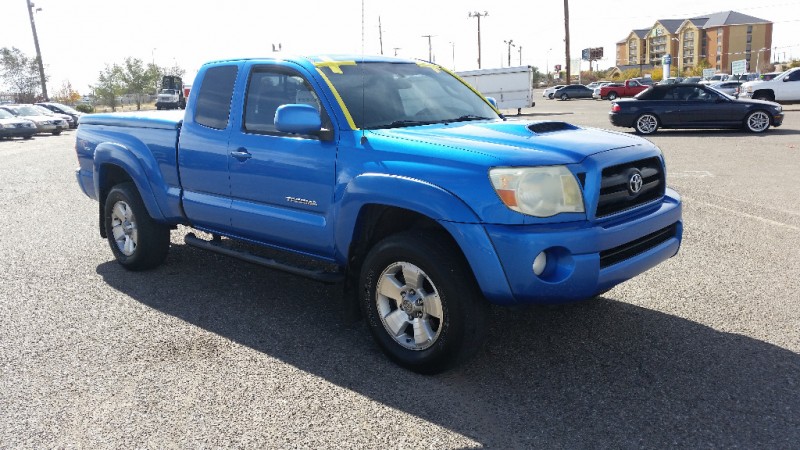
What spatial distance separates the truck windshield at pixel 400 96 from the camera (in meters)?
4.48

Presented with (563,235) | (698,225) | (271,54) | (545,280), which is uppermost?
(271,54)

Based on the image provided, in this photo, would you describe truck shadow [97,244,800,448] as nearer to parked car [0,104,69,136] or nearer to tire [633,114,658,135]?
tire [633,114,658,135]

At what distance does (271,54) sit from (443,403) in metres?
2.94

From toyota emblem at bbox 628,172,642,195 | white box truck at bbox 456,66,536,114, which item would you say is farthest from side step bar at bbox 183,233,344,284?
white box truck at bbox 456,66,536,114

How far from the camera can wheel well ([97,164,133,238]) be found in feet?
21.1

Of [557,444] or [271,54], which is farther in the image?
[271,54]

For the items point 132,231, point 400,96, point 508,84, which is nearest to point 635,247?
point 400,96

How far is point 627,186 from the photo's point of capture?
3.90 meters

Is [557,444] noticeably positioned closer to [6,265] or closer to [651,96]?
[6,265]

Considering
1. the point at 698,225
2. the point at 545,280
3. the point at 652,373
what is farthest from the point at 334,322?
the point at 698,225

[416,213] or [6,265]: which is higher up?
[416,213]

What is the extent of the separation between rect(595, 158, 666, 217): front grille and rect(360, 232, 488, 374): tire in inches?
33.7

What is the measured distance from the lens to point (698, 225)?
25.2 feet

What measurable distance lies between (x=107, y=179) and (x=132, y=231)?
68 cm
